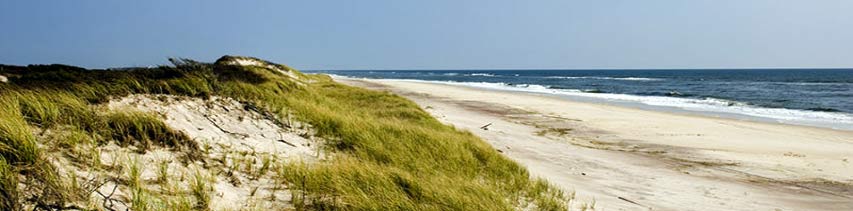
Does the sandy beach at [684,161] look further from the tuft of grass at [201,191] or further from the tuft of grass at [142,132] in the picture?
the tuft of grass at [142,132]

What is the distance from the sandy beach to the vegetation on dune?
1.48 m

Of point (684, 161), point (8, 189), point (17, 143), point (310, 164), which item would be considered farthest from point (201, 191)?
point (684, 161)

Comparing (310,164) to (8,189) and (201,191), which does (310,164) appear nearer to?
(201,191)

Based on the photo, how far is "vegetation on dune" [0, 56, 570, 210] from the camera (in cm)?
416

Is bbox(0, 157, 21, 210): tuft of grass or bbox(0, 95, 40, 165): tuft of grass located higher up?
bbox(0, 95, 40, 165): tuft of grass

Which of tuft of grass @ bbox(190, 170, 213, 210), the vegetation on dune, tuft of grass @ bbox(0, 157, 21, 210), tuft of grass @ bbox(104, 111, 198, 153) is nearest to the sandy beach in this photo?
the vegetation on dune

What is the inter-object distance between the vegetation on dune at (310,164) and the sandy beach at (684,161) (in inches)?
58.2

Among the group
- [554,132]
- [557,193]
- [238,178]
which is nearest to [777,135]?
[554,132]

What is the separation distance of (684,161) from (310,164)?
881cm

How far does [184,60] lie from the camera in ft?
33.5

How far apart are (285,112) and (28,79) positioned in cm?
380

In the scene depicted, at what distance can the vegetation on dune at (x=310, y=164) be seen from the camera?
164 inches

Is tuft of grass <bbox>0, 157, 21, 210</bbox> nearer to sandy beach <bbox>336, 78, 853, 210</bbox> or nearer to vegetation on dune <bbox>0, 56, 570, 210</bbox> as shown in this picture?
vegetation on dune <bbox>0, 56, 570, 210</bbox>

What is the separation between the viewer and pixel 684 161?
11.4 meters
